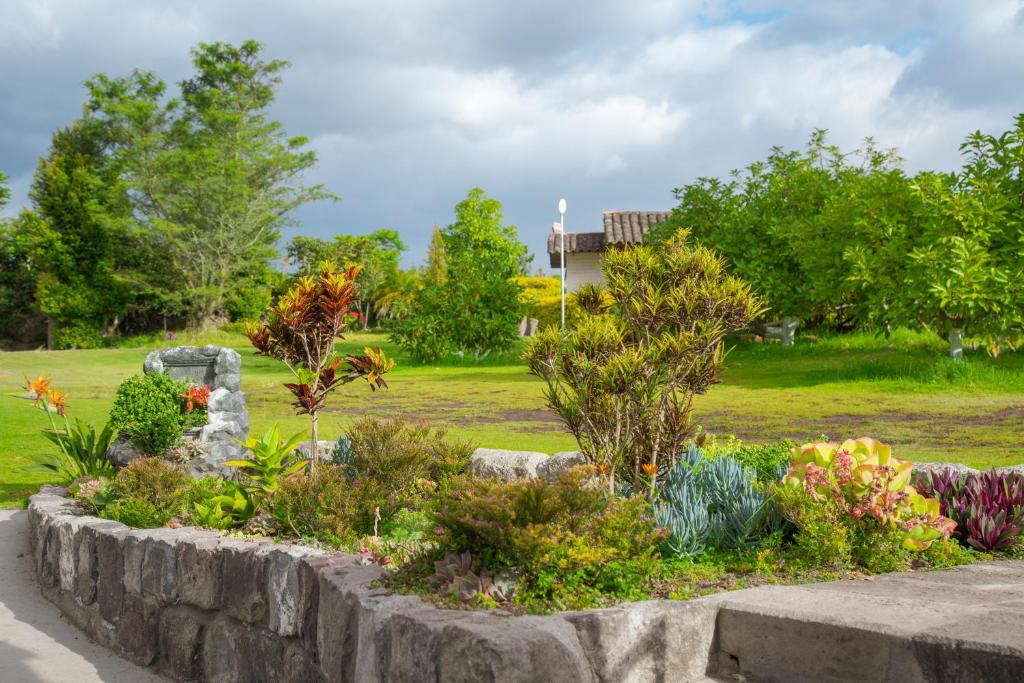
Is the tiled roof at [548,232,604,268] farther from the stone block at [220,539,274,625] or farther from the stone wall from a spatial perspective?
the stone block at [220,539,274,625]

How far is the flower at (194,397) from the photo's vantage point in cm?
870

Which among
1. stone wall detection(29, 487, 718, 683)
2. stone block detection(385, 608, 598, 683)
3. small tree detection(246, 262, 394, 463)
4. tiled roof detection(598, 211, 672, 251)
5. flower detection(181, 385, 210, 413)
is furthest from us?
tiled roof detection(598, 211, 672, 251)

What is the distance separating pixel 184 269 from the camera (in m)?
35.2

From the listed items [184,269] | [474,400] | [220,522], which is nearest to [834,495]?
[220,522]

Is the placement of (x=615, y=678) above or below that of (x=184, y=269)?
below

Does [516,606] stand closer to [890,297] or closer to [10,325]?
[890,297]

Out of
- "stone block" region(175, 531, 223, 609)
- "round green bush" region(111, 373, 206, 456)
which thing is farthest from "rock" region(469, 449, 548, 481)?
"round green bush" region(111, 373, 206, 456)

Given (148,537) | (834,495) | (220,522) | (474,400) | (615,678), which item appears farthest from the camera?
(474,400)

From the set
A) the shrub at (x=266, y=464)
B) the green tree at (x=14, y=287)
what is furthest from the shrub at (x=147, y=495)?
the green tree at (x=14, y=287)

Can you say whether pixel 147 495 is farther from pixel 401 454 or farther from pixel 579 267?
pixel 579 267

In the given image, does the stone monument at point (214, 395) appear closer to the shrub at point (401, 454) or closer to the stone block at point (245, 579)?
the shrub at point (401, 454)

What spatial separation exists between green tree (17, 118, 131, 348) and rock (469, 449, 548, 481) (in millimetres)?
31745

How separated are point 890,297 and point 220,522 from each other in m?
14.3

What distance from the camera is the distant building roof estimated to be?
99.9 feet
